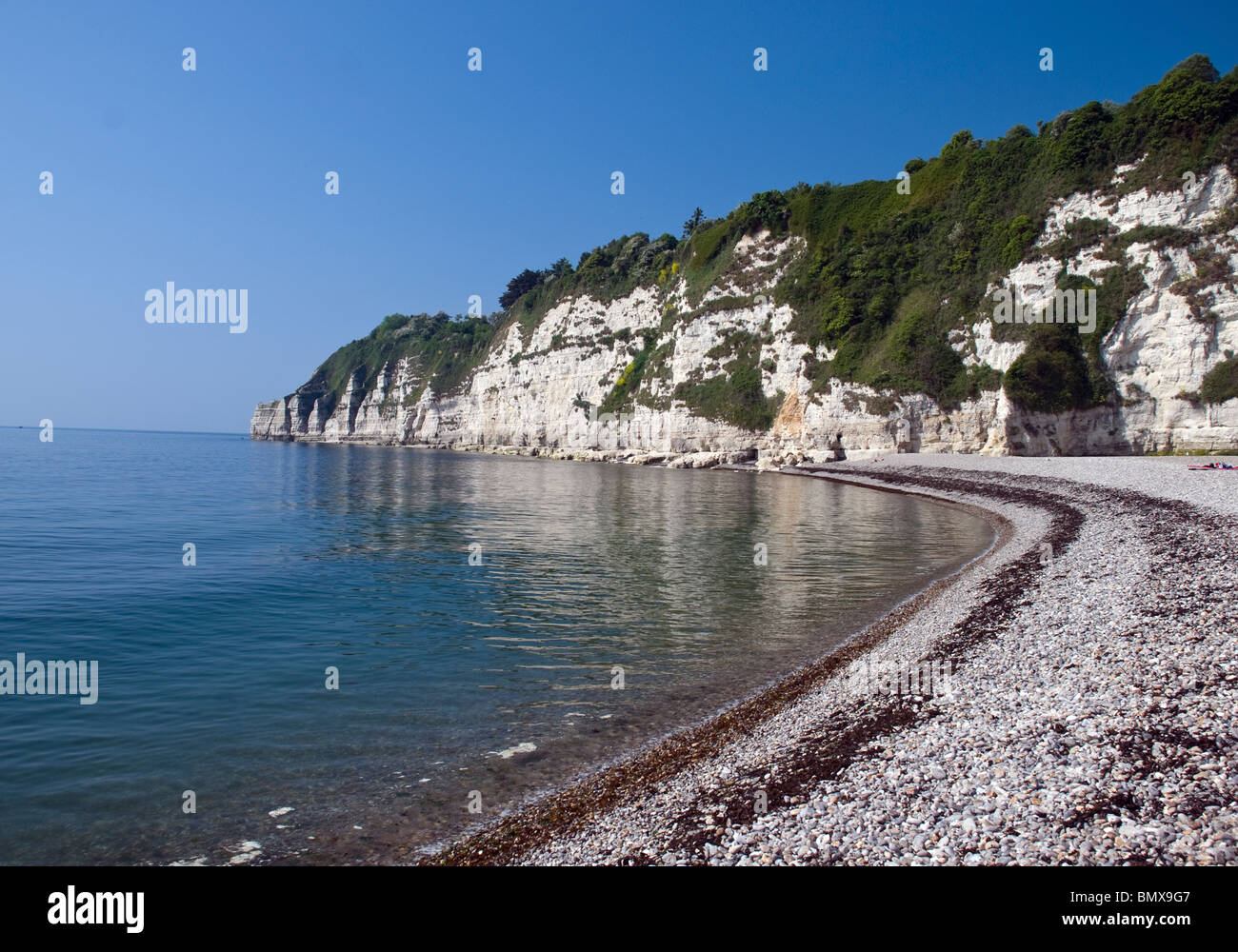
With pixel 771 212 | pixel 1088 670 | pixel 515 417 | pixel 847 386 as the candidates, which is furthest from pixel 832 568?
pixel 515 417

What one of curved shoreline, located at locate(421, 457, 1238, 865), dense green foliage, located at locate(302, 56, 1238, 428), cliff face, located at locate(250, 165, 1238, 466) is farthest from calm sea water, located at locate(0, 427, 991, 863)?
dense green foliage, located at locate(302, 56, 1238, 428)

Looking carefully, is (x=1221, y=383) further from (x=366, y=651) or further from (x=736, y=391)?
(x=366, y=651)

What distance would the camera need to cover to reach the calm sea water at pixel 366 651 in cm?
703

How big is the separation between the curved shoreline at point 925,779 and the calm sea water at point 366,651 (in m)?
1.02

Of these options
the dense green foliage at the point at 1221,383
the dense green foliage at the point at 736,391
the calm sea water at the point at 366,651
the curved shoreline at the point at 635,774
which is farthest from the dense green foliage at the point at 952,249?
the curved shoreline at the point at 635,774

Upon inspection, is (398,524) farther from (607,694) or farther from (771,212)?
(771,212)

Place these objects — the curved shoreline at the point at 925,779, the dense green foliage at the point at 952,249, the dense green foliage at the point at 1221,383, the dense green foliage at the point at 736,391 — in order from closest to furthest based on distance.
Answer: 1. the curved shoreline at the point at 925,779
2. the dense green foliage at the point at 1221,383
3. the dense green foliage at the point at 952,249
4. the dense green foliage at the point at 736,391

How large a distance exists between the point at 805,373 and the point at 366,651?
64361 mm

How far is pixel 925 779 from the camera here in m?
6.11

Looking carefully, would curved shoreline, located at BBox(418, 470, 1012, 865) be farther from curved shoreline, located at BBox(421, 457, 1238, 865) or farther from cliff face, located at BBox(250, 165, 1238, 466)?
cliff face, located at BBox(250, 165, 1238, 466)

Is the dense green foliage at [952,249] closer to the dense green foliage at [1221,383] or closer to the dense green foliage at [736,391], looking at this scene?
the dense green foliage at [736,391]

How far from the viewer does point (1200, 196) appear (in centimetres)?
4922

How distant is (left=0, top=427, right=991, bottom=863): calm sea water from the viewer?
7.03 meters
